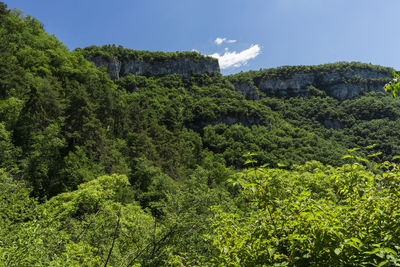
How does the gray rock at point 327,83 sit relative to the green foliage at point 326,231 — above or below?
above

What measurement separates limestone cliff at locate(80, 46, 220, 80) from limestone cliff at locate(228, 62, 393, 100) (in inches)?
1072

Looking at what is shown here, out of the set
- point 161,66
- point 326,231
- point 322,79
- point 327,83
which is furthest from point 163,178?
point 322,79

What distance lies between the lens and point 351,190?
3.00 meters

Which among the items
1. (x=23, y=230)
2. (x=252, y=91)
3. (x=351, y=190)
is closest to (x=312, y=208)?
(x=351, y=190)

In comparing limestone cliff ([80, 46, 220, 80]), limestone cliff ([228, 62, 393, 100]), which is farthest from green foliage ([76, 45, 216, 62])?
limestone cliff ([228, 62, 393, 100])

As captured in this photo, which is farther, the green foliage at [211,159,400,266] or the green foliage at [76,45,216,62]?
the green foliage at [76,45,216,62]

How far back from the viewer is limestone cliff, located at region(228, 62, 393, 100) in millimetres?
118000

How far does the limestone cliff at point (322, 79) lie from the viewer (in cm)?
11800

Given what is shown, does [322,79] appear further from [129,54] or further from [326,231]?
[326,231]

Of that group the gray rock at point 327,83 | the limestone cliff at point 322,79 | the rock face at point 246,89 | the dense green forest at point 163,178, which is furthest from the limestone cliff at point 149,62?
the gray rock at point 327,83

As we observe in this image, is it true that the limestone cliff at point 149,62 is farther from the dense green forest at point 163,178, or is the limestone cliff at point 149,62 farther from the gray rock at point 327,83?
the gray rock at point 327,83

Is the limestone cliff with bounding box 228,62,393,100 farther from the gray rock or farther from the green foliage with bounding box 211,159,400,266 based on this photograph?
the green foliage with bounding box 211,159,400,266

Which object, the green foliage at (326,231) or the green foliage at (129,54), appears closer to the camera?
the green foliage at (326,231)

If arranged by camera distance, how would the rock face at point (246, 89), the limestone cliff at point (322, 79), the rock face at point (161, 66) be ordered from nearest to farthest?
the rock face at point (161, 66) → the rock face at point (246, 89) → the limestone cliff at point (322, 79)
